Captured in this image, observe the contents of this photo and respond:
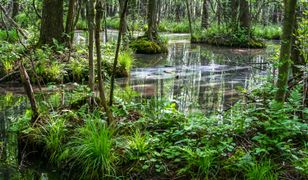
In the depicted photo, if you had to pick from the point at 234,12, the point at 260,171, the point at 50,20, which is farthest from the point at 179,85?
the point at 234,12

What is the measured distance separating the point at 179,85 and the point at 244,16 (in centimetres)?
1397

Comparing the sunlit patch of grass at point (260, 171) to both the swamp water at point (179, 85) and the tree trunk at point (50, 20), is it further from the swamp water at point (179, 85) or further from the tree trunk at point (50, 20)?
the tree trunk at point (50, 20)

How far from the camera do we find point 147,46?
17.3m

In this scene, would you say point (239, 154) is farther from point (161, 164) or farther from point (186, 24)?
point (186, 24)

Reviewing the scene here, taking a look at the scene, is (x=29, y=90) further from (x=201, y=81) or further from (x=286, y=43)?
(x=201, y=81)

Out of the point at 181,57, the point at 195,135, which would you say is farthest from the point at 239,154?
the point at 181,57

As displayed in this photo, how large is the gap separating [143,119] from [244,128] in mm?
1394

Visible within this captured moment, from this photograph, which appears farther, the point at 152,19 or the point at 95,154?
the point at 152,19

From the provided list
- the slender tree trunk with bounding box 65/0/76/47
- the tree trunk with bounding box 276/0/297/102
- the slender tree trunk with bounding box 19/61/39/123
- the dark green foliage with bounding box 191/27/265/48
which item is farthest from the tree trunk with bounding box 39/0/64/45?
the dark green foliage with bounding box 191/27/265/48

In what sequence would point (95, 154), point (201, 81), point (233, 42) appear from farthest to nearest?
point (233, 42)
point (201, 81)
point (95, 154)

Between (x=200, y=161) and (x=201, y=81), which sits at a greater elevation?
(x=200, y=161)

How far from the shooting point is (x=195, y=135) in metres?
5.10

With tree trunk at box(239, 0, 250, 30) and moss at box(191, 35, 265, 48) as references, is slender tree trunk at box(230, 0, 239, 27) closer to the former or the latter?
tree trunk at box(239, 0, 250, 30)

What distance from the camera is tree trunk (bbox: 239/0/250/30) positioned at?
73.5 feet
